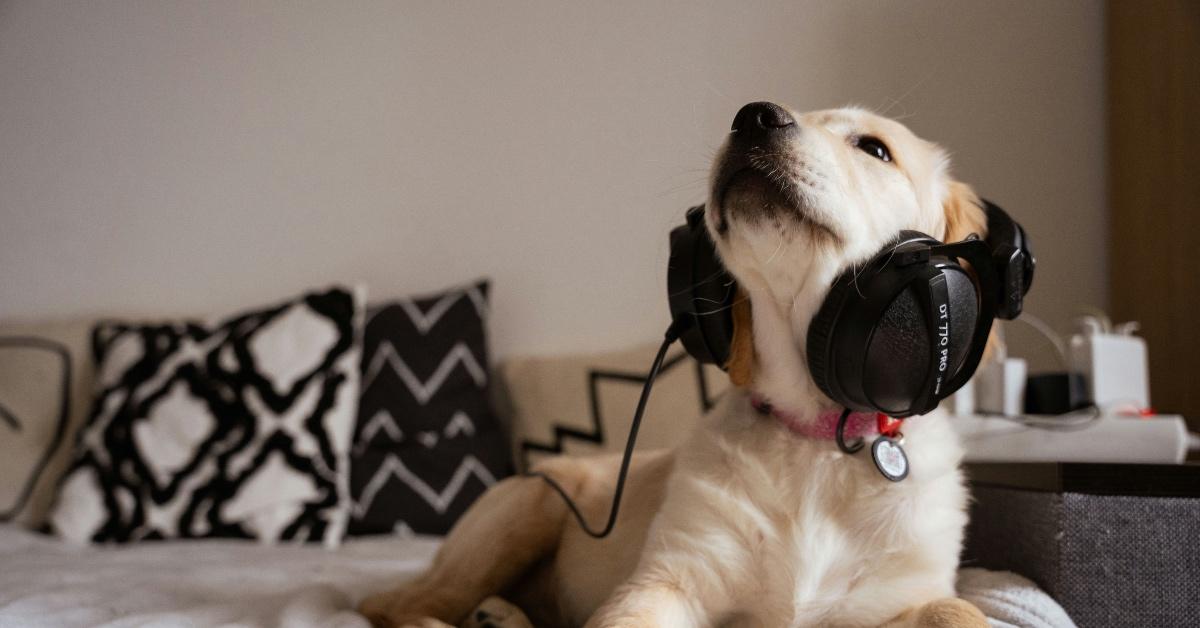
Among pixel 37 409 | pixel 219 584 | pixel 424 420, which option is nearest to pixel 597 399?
pixel 424 420

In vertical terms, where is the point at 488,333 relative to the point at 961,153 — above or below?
below

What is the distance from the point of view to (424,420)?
2189 mm

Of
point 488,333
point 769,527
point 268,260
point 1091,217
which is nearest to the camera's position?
point 769,527

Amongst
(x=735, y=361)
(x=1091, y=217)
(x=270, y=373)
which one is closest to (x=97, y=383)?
(x=270, y=373)

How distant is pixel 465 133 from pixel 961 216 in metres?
1.83

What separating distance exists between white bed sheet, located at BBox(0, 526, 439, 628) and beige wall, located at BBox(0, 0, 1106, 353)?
2.97ft

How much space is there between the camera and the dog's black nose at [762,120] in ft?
3.03

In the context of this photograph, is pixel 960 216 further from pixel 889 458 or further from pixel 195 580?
pixel 195 580

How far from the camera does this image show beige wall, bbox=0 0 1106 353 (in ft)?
6.91

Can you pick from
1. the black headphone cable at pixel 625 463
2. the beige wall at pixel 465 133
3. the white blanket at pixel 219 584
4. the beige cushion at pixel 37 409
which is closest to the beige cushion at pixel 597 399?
the beige wall at pixel 465 133

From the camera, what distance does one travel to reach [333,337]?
222 centimetres

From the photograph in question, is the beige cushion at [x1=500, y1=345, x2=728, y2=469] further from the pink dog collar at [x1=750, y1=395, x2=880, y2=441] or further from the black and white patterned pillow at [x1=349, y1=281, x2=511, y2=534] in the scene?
the pink dog collar at [x1=750, y1=395, x2=880, y2=441]

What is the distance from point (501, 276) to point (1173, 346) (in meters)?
1.78

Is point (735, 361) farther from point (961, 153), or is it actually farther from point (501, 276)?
point (501, 276)
